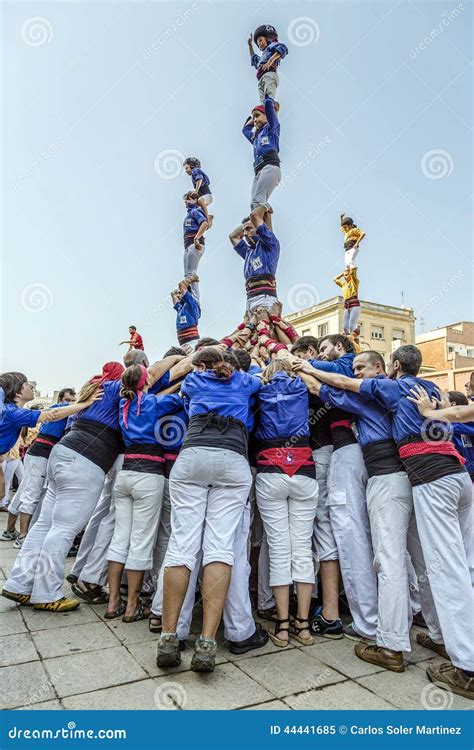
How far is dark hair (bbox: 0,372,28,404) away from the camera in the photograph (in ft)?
13.9

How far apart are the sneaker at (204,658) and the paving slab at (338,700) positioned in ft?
1.47

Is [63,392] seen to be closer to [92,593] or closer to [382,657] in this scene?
[92,593]

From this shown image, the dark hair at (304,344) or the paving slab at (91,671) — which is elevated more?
the dark hair at (304,344)

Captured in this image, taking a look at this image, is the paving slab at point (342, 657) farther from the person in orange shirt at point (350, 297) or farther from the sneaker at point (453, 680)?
the person in orange shirt at point (350, 297)

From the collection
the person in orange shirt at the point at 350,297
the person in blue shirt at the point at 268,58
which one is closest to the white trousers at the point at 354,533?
the person in blue shirt at the point at 268,58

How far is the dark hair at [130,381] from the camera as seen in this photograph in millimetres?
3768

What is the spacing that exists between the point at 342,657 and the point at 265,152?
640 centimetres

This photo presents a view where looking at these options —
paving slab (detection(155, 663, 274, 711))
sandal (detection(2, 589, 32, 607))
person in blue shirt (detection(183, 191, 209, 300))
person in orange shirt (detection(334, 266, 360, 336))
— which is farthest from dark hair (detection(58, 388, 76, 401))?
person in orange shirt (detection(334, 266, 360, 336))

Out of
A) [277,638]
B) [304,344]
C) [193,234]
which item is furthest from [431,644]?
[193,234]

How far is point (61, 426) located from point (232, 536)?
3.23 m

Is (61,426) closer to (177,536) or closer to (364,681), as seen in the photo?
(177,536)

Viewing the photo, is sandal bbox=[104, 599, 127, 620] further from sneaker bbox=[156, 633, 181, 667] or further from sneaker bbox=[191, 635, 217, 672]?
sneaker bbox=[191, 635, 217, 672]

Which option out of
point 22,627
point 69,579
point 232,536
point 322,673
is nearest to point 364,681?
point 322,673

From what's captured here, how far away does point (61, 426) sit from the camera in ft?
17.9
